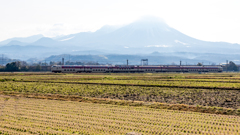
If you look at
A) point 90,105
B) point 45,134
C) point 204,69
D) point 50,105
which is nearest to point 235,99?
point 90,105

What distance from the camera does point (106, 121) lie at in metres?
20.8

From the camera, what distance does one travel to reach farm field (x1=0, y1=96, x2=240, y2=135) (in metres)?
18.3

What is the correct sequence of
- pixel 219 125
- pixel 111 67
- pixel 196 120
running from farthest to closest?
1. pixel 111 67
2. pixel 196 120
3. pixel 219 125

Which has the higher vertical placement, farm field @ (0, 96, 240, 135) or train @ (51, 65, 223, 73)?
train @ (51, 65, 223, 73)

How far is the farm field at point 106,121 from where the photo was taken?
720 inches

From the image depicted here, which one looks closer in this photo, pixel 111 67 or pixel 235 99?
pixel 235 99

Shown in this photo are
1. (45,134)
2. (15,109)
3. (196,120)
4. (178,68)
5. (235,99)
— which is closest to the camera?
(45,134)

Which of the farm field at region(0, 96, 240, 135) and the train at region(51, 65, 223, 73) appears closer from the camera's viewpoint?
the farm field at region(0, 96, 240, 135)

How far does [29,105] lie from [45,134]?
11.2 m

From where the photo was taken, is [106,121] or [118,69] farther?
[118,69]

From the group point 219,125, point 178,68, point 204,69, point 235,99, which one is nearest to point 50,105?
point 219,125

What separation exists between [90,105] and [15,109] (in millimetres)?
7674

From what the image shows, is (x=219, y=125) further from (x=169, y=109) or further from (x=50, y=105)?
(x=50, y=105)

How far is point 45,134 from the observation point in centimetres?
1750
